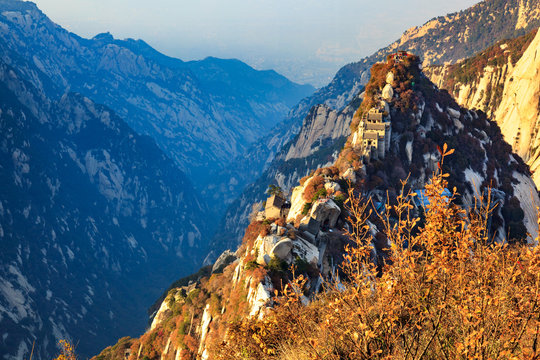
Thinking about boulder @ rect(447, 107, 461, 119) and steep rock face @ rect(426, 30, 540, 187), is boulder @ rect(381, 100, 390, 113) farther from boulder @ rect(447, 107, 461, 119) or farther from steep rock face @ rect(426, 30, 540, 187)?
steep rock face @ rect(426, 30, 540, 187)

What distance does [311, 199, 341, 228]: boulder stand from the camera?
5697 centimetres

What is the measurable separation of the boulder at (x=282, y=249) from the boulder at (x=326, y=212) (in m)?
8.83

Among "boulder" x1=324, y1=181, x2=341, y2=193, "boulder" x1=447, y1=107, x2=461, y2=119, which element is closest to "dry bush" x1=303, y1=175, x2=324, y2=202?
"boulder" x1=324, y1=181, x2=341, y2=193

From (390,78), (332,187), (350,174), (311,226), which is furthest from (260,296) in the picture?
(390,78)

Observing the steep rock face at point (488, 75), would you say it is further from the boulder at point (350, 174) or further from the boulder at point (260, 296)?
the boulder at point (260, 296)

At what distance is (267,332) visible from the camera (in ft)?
58.6

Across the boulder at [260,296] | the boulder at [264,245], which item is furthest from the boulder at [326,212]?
the boulder at [260,296]

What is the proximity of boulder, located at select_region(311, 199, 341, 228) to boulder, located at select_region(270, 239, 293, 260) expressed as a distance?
29.0 ft

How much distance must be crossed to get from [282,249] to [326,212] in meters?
12.0

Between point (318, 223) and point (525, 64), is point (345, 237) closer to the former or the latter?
point (318, 223)

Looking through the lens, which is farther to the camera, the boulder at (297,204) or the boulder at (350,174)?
the boulder at (350,174)

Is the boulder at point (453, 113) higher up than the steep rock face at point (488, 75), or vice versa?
the steep rock face at point (488, 75)

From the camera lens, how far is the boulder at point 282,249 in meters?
48.6

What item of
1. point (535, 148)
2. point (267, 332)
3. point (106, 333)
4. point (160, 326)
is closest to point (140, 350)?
point (160, 326)
